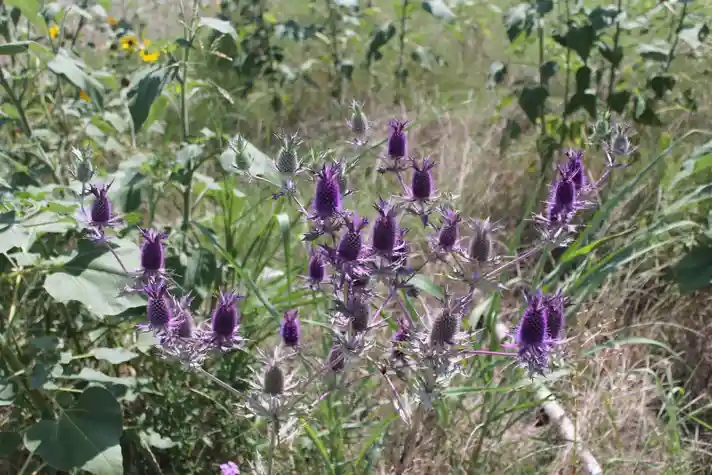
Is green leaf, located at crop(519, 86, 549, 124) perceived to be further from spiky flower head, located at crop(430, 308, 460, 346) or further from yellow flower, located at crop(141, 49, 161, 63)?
spiky flower head, located at crop(430, 308, 460, 346)


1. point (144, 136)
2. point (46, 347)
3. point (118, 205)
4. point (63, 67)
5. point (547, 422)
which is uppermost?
point (63, 67)

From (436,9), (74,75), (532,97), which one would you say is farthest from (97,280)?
(436,9)

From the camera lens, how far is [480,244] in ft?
4.04

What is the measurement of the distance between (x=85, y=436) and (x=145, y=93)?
75 centimetres

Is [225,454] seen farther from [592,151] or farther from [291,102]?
[291,102]

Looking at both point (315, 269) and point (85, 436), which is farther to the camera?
point (85, 436)

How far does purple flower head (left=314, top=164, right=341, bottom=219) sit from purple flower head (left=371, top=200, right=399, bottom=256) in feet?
0.24

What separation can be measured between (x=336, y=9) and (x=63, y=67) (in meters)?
2.72

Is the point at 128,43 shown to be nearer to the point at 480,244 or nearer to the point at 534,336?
the point at 480,244

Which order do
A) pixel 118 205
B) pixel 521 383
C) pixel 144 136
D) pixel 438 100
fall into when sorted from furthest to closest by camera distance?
pixel 438 100, pixel 144 136, pixel 118 205, pixel 521 383

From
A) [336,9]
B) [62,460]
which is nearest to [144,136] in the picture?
[336,9]

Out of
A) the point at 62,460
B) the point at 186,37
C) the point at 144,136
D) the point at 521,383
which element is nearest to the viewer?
the point at 62,460

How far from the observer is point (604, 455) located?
1909mm

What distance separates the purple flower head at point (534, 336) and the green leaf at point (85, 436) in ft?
2.80
